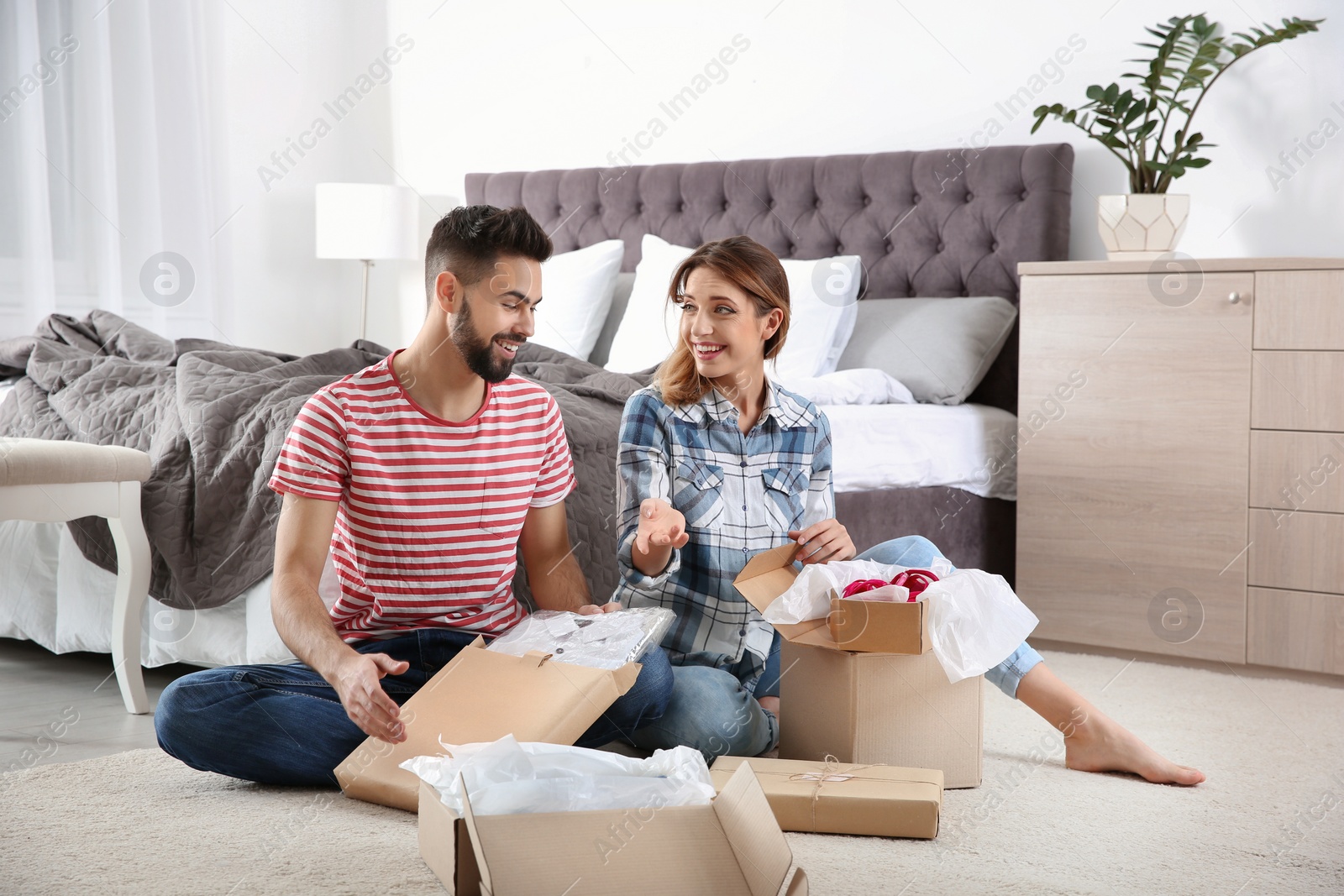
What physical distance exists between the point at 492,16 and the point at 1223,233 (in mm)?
2560

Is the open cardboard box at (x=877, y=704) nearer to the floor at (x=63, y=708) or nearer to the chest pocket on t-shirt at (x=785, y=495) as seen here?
the chest pocket on t-shirt at (x=785, y=495)

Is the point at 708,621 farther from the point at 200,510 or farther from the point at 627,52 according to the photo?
the point at 627,52

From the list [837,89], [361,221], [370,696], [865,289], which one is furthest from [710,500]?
[361,221]

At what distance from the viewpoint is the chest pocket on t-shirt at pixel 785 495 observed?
6.02 feet

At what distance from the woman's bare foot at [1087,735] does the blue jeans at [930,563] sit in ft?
0.05

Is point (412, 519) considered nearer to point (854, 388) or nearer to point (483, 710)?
point (483, 710)

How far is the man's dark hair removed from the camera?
1629 millimetres

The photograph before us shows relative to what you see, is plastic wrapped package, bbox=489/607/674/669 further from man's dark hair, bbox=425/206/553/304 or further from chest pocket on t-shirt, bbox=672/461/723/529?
man's dark hair, bbox=425/206/553/304

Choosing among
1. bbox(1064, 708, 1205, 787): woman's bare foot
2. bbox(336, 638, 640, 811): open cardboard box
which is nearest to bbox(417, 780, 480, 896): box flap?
bbox(336, 638, 640, 811): open cardboard box

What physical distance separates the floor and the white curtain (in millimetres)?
1637

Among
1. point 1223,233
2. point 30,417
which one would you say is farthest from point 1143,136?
point 30,417

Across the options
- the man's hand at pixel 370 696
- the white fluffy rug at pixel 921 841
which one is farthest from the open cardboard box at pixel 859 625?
the man's hand at pixel 370 696

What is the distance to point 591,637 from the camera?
5.09 feet

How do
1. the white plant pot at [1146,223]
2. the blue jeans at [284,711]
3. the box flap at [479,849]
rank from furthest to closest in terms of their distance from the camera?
the white plant pot at [1146,223], the blue jeans at [284,711], the box flap at [479,849]
